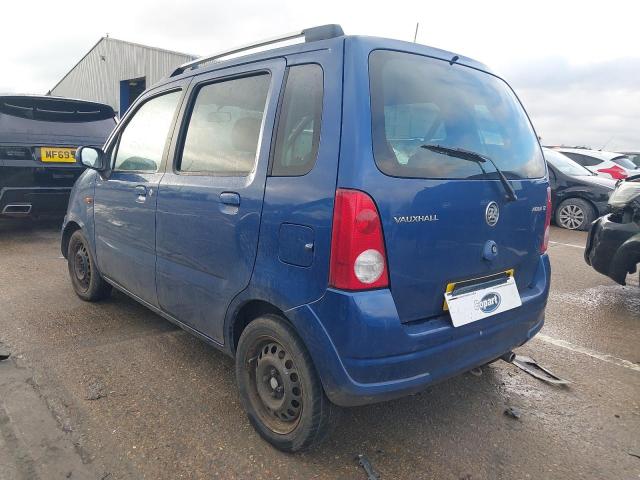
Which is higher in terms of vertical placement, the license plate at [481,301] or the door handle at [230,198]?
the door handle at [230,198]

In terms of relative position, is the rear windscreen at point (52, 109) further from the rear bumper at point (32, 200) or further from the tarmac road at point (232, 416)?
the tarmac road at point (232, 416)

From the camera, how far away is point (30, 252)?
570cm

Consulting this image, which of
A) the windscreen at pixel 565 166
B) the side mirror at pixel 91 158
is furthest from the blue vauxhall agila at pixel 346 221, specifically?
the windscreen at pixel 565 166

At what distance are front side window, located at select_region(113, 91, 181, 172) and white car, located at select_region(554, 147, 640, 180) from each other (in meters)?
9.94

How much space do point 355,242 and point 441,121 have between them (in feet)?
2.51

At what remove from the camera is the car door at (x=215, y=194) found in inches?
85.2

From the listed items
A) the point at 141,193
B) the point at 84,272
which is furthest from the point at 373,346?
the point at 84,272

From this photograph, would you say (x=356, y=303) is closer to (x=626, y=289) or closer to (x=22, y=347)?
(x=22, y=347)

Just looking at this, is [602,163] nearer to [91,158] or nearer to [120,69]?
[91,158]

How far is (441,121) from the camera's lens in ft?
6.86

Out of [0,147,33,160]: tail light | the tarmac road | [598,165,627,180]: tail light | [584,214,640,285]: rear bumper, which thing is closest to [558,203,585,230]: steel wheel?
[598,165,627,180]: tail light

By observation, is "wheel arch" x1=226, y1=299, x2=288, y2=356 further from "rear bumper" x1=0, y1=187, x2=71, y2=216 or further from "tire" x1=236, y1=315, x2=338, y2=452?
"rear bumper" x1=0, y1=187, x2=71, y2=216

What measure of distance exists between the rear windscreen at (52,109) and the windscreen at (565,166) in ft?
24.9

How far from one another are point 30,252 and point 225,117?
14.8ft
